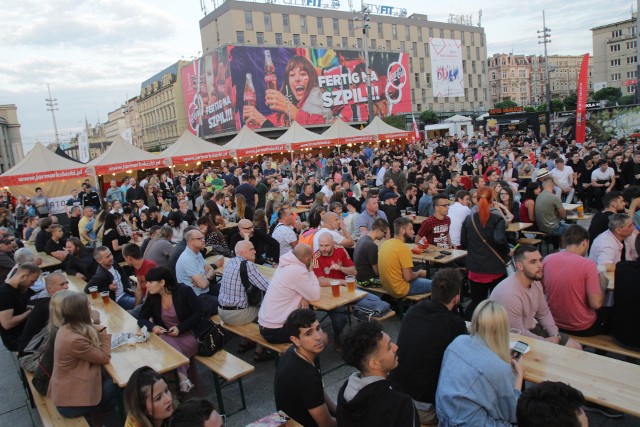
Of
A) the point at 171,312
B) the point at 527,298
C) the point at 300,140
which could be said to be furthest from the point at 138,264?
the point at 300,140

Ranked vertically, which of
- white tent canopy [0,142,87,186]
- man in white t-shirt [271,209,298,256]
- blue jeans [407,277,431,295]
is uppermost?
white tent canopy [0,142,87,186]

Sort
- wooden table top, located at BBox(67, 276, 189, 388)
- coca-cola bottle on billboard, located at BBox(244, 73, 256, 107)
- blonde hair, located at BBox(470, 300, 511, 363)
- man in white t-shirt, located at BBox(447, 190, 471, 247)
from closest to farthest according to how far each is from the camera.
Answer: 1. blonde hair, located at BBox(470, 300, 511, 363)
2. wooden table top, located at BBox(67, 276, 189, 388)
3. man in white t-shirt, located at BBox(447, 190, 471, 247)
4. coca-cola bottle on billboard, located at BBox(244, 73, 256, 107)

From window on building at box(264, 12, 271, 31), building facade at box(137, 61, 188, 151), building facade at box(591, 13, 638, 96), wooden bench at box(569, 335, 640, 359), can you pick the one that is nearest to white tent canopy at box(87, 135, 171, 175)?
wooden bench at box(569, 335, 640, 359)

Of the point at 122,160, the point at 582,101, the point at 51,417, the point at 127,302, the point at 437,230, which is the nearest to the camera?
the point at 51,417

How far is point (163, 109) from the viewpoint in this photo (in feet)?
199

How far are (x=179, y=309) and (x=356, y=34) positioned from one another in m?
56.6

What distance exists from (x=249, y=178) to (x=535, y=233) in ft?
23.2

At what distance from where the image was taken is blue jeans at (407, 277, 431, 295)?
5129 mm

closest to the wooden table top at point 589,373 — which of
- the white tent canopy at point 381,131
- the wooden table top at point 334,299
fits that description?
the wooden table top at point 334,299

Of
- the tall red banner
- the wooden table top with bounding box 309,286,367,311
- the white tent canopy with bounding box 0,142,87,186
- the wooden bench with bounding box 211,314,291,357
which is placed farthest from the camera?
the tall red banner

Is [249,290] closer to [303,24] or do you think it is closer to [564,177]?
[564,177]

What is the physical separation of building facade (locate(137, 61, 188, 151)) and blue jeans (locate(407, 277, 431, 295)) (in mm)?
50890

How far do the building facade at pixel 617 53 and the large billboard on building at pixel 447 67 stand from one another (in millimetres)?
28676

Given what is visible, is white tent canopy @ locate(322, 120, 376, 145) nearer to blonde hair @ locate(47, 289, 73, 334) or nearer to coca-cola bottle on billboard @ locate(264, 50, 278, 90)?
blonde hair @ locate(47, 289, 73, 334)
